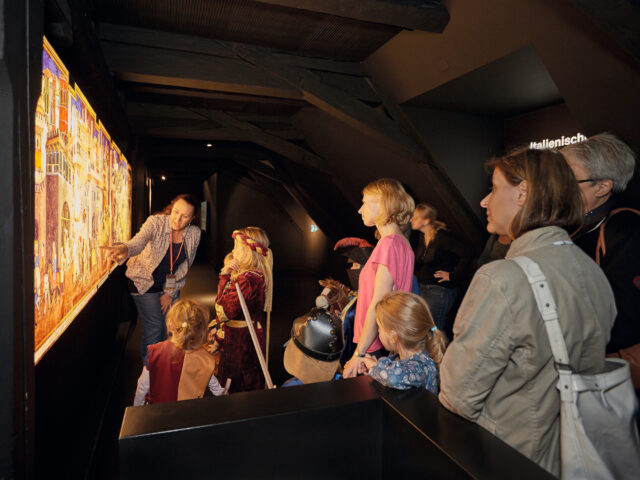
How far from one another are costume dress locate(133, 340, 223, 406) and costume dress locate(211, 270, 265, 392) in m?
0.64

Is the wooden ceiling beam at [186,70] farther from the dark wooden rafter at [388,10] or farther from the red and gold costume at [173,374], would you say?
the red and gold costume at [173,374]

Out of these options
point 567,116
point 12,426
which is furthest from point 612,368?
point 567,116

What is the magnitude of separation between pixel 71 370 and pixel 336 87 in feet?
12.3

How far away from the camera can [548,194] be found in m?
1.06

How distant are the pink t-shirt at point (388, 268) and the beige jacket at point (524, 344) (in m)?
0.95

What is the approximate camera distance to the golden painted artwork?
4.73ft

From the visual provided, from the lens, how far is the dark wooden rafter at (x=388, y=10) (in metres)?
2.70

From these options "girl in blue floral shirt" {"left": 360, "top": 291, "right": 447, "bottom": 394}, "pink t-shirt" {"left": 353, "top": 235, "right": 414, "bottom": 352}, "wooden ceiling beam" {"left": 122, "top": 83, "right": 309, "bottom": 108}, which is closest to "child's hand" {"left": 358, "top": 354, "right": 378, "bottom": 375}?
"girl in blue floral shirt" {"left": 360, "top": 291, "right": 447, "bottom": 394}

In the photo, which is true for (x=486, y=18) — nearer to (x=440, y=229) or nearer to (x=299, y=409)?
(x=440, y=229)

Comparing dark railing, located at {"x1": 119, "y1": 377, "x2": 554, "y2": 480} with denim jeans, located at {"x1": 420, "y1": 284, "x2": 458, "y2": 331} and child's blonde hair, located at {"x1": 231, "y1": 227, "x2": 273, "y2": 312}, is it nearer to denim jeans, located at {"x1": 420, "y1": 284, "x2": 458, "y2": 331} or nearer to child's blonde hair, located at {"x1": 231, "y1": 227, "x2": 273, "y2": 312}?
child's blonde hair, located at {"x1": 231, "y1": 227, "x2": 273, "y2": 312}

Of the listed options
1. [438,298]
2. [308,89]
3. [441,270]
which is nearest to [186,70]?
[308,89]

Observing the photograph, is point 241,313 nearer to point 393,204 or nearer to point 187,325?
point 187,325

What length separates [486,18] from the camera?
2.96 m

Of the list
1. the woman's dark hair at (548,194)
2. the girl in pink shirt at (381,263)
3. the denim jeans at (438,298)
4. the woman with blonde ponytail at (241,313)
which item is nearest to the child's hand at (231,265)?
the woman with blonde ponytail at (241,313)
